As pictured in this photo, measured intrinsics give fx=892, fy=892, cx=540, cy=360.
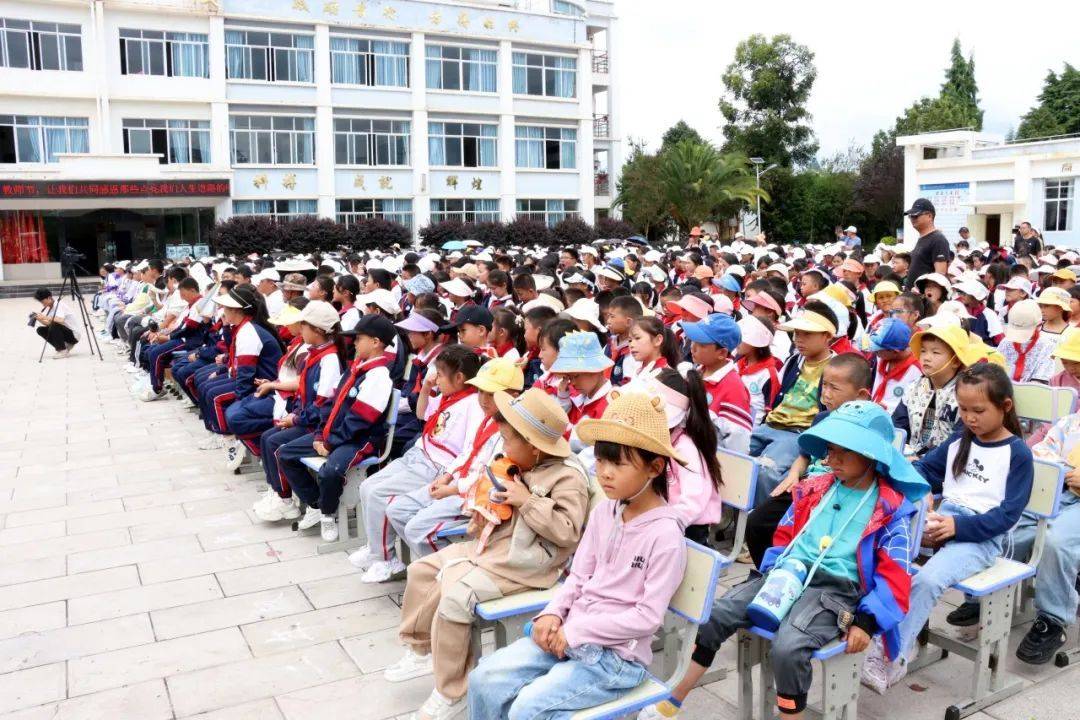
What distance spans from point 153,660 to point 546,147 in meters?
37.6

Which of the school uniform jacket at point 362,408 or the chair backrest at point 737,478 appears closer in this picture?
the chair backrest at point 737,478

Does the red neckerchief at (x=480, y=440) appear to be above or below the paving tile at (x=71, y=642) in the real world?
above

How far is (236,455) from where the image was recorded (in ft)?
25.6

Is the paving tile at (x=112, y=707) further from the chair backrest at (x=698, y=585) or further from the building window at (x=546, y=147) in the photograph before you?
the building window at (x=546, y=147)

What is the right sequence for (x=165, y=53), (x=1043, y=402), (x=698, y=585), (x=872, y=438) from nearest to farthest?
1. (x=698, y=585)
2. (x=872, y=438)
3. (x=1043, y=402)
4. (x=165, y=53)

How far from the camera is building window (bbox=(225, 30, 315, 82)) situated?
33.7 meters

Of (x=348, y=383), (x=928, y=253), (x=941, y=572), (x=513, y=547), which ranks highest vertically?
→ (x=928, y=253)

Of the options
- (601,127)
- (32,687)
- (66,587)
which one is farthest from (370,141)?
(32,687)

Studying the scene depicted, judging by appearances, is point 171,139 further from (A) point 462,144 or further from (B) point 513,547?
(B) point 513,547

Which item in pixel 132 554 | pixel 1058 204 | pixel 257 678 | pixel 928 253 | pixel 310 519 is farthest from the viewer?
pixel 1058 204

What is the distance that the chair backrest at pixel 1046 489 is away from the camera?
376 centimetres

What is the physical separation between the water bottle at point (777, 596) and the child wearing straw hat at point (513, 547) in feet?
2.48

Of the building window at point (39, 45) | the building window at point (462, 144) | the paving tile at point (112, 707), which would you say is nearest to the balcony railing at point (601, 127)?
the building window at point (462, 144)

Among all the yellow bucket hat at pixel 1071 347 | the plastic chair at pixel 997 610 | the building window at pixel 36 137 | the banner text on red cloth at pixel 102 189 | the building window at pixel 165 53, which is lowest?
the plastic chair at pixel 997 610
